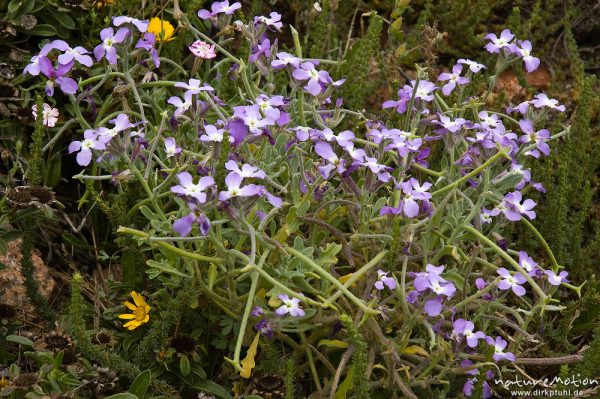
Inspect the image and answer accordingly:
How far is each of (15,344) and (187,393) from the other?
568 millimetres

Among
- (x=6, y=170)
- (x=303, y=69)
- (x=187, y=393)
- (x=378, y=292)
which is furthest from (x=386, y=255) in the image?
(x=6, y=170)

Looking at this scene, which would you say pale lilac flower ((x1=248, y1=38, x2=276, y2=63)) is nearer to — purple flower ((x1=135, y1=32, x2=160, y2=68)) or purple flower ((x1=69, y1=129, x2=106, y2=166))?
purple flower ((x1=135, y1=32, x2=160, y2=68))

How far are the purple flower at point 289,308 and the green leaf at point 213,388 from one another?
14.7 inches

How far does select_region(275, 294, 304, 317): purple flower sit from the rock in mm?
Result: 904

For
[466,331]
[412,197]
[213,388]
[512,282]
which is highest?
[412,197]

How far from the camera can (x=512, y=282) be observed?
224 cm

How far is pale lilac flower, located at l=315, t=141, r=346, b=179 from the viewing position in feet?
6.94

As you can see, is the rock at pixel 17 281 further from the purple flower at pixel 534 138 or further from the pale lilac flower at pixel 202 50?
the purple flower at pixel 534 138

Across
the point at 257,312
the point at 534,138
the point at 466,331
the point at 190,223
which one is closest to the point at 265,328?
the point at 257,312

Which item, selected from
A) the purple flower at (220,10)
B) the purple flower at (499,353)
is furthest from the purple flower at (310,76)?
the purple flower at (499,353)

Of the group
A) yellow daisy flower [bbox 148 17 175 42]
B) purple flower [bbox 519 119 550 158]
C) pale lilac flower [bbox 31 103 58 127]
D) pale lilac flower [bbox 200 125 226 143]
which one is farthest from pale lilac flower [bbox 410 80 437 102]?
pale lilac flower [bbox 31 103 58 127]

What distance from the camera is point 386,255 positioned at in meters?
2.21

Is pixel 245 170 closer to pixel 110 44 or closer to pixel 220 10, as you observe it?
pixel 110 44

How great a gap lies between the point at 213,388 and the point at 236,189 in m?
0.72
